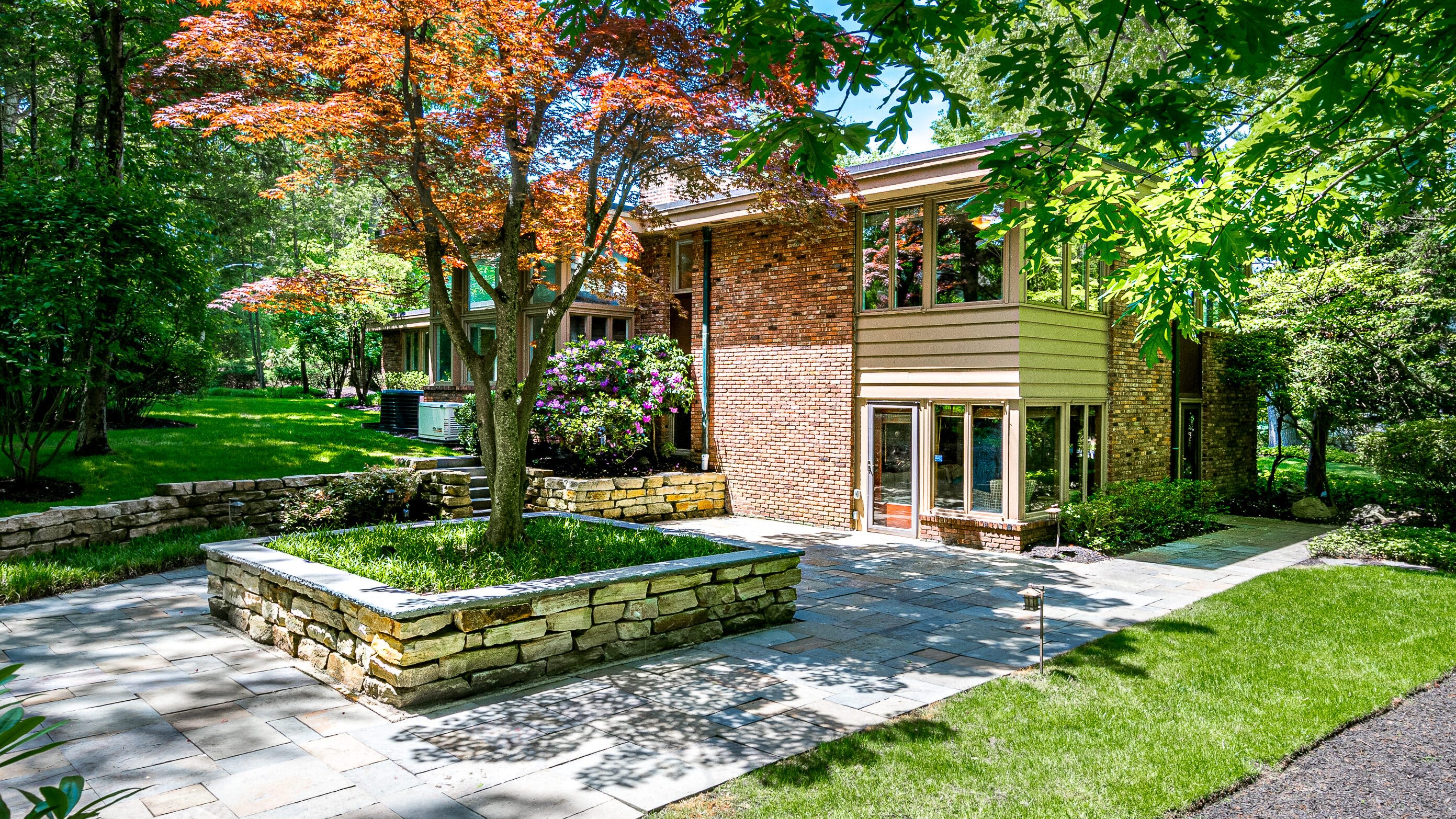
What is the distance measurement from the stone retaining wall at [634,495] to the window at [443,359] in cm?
784

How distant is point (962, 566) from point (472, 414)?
8.45 meters

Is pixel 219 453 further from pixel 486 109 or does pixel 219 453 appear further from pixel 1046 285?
→ pixel 1046 285

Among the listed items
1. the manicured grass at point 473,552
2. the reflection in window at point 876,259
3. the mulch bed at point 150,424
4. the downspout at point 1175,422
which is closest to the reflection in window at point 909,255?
the reflection in window at point 876,259

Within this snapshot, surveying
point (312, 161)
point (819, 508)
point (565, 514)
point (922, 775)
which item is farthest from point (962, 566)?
point (312, 161)

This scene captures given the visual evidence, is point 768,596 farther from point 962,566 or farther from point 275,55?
point 275,55

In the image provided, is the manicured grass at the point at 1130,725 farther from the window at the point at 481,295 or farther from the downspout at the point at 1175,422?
the window at the point at 481,295

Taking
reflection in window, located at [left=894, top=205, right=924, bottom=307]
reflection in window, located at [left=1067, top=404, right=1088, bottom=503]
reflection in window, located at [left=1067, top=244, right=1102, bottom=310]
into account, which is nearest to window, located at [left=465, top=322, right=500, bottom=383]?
reflection in window, located at [left=894, top=205, right=924, bottom=307]

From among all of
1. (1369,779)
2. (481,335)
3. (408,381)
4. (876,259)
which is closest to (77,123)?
(481,335)

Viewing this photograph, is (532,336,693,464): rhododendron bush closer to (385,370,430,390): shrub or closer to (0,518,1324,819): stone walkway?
(0,518,1324,819): stone walkway

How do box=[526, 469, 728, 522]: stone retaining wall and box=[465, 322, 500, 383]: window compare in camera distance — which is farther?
box=[465, 322, 500, 383]: window

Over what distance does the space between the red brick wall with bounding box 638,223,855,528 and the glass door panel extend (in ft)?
1.17

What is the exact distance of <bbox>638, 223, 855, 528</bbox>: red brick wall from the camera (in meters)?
12.0

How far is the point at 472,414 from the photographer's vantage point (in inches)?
544

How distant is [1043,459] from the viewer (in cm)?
Answer: 1096
